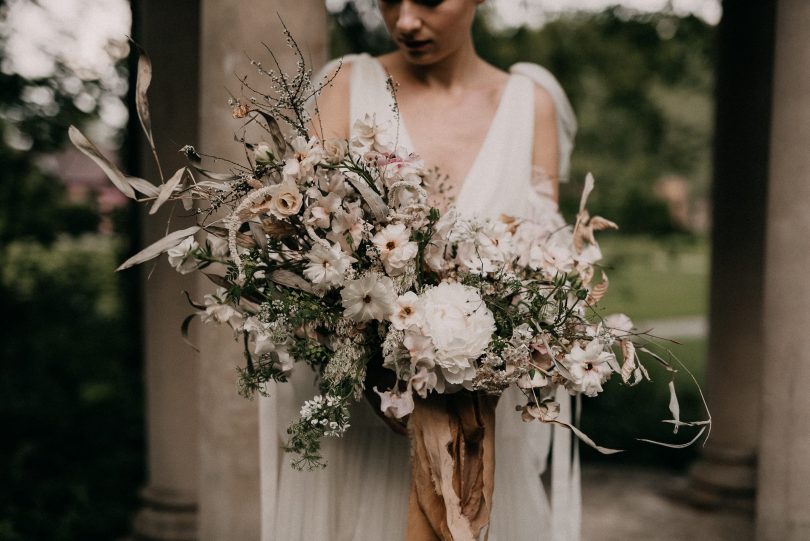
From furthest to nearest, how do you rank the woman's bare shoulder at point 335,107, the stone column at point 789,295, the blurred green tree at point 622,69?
the blurred green tree at point 622,69, the stone column at point 789,295, the woman's bare shoulder at point 335,107

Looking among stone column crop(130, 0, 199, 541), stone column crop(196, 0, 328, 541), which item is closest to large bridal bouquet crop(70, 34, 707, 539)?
stone column crop(196, 0, 328, 541)

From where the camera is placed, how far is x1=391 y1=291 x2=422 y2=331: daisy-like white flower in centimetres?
187

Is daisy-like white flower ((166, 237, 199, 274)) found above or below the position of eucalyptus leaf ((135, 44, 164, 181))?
below

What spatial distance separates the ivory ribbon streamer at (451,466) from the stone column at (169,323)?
2.41 metres

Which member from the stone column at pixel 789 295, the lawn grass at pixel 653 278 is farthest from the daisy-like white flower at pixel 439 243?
the lawn grass at pixel 653 278

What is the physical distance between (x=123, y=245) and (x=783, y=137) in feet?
23.7

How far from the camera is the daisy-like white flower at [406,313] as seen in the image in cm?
187

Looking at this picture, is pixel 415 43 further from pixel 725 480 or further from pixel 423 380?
pixel 725 480

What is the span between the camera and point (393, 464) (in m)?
2.67

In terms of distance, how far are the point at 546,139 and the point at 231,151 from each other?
3.54 ft

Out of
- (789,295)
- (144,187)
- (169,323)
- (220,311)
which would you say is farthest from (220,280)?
(169,323)

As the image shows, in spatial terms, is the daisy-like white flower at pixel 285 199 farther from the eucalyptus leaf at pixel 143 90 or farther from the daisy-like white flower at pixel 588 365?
the daisy-like white flower at pixel 588 365

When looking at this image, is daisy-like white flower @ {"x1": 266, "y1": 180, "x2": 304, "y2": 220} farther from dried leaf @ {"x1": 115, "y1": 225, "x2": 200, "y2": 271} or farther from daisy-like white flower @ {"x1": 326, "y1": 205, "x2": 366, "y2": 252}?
dried leaf @ {"x1": 115, "y1": 225, "x2": 200, "y2": 271}

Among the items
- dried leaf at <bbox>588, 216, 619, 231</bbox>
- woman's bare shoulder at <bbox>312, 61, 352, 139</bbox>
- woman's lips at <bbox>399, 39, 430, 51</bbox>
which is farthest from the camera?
woman's bare shoulder at <bbox>312, 61, 352, 139</bbox>
